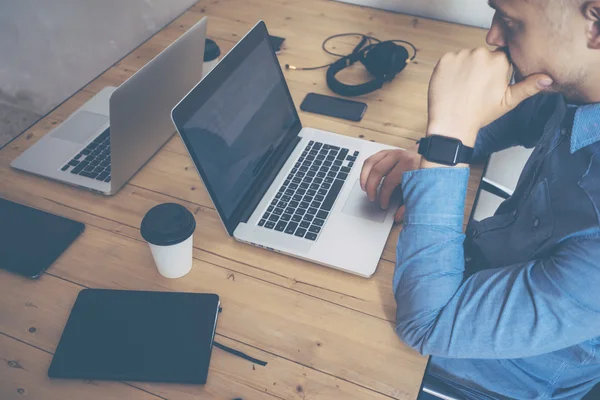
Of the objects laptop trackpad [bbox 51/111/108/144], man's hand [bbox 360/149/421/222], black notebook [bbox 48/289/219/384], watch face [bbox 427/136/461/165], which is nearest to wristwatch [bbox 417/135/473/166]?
watch face [bbox 427/136/461/165]

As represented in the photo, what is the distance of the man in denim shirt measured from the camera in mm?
735

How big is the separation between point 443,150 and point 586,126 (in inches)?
8.8

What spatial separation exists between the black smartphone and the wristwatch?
1.35 ft

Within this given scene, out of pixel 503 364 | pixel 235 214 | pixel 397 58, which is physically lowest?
pixel 503 364

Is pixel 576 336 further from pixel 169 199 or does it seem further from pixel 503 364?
pixel 169 199

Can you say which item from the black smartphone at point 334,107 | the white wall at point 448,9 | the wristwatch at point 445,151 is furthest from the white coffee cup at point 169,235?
the white wall at point 448,9

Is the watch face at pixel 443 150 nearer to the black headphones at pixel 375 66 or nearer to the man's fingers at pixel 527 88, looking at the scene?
the man's fingers at pixel 527 88

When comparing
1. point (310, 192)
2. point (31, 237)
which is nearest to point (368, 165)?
point (310, 192)

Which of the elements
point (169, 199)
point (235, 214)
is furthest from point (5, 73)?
point (235, 214)

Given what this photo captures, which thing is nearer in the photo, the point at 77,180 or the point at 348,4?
the point at 77,180

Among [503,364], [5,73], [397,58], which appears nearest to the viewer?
[503,364]

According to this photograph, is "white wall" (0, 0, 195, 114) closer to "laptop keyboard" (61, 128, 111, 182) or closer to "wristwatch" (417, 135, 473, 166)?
"laptop keyboard" (61, 128, 111, 182)

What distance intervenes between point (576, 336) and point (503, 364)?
257mm

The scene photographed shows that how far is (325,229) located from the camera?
3.25 feet
